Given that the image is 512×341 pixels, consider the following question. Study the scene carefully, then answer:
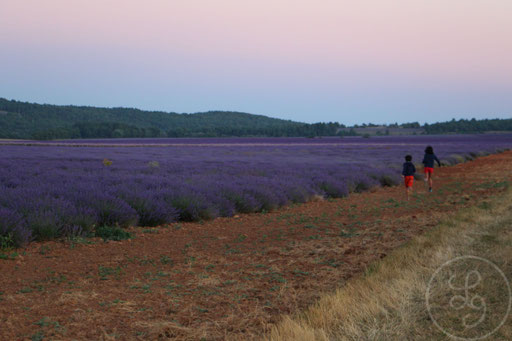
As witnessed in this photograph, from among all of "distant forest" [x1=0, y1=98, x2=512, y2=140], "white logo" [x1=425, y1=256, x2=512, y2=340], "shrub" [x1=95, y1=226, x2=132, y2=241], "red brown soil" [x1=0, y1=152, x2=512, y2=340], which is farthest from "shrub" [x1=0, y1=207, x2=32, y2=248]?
"distant forest" [x1=0, y1=98, x2=512, y2=140]

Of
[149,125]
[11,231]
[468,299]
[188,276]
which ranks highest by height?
[149,125]

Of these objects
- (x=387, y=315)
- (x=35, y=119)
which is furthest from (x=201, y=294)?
(x=35, y=119)

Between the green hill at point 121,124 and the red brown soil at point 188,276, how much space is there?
7845cm

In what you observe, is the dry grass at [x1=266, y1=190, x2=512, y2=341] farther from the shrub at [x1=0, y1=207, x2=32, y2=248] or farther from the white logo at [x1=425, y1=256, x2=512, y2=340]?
the shrub at [x1=0, y1=207, x2=32, y2=248]

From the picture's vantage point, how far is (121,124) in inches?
4225

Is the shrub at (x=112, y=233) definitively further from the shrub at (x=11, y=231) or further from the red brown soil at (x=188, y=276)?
the shrub at (x=11, y=231)

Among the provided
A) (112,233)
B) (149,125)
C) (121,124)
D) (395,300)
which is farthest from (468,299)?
(149,125)

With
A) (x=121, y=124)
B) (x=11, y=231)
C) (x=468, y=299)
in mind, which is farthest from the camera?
(x=121, y=124)

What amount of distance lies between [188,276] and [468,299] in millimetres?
3114

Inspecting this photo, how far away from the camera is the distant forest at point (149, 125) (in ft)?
322

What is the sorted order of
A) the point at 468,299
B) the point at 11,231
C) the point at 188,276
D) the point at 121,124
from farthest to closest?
1. the point at 121,124
2. the point at 11,231
3. the point at 188,276
4. the point at 468,299

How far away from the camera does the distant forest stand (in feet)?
322

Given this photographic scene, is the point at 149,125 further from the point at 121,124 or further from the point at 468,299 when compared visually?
the point at 468,299

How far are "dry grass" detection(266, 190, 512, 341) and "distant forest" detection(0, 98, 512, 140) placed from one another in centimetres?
8092
